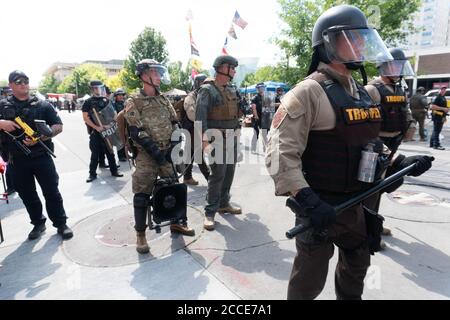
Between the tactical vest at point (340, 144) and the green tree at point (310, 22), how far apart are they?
1165 cm

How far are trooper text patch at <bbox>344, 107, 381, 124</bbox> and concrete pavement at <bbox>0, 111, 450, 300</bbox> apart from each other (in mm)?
1425

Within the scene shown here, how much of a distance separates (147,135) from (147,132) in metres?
0.12

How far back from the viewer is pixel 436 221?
373 cm

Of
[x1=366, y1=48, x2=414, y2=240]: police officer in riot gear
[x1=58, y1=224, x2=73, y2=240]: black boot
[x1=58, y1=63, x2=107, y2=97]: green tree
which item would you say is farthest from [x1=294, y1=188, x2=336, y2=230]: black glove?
[x1=58, y1=63, x2=107, y2=97]: green tree

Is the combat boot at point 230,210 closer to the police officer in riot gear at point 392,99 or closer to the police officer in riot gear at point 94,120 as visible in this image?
the police officer in riot gear at point 392,99

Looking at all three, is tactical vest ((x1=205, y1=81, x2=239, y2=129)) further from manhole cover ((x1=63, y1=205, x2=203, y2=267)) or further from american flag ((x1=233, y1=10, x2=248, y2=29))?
american flag ((x1=233, y1=10, x2=248, y2=29))

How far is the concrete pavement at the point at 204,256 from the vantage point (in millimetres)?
2588

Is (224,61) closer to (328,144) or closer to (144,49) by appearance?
(328,144)

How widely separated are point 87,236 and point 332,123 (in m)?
3.17

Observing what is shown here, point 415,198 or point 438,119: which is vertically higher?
point 438,119

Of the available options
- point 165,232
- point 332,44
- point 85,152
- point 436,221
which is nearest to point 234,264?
point 165,232

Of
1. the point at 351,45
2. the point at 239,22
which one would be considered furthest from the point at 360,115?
the point at 239,22

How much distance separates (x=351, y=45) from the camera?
1.75m

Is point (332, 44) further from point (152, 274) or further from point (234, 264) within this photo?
point (152, 274)
